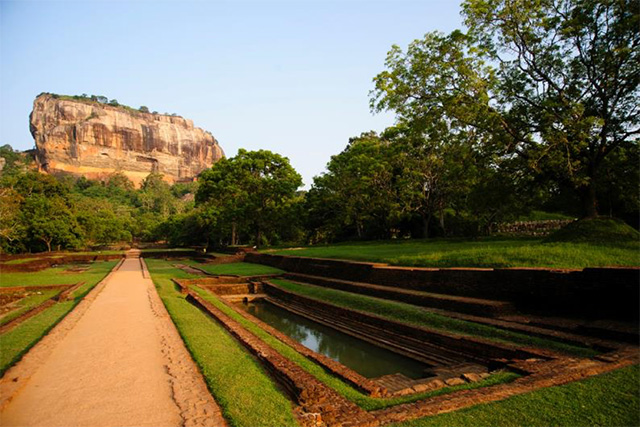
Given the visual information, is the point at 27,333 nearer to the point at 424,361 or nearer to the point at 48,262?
the point at 424,361

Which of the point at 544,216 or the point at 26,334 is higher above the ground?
the point at 544,216

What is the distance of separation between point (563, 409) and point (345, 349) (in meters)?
5.21

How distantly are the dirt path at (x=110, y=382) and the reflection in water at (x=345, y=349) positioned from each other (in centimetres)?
322

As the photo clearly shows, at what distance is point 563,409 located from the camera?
3271 millimetres

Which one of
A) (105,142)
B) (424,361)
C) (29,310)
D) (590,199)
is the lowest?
(424,361)

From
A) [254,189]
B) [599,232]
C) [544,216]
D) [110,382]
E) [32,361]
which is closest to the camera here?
[110,382]

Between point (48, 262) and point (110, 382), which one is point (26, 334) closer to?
point (110, 382)

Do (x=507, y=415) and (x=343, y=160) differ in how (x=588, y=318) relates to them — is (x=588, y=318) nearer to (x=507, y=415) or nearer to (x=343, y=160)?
(x=507, y=415)

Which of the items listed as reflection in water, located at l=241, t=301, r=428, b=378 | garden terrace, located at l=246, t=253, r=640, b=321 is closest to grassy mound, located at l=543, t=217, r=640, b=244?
garden terrace, located at l=246, t=253, r=640, b=321

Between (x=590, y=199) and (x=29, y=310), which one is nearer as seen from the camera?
(x=29, y=310)

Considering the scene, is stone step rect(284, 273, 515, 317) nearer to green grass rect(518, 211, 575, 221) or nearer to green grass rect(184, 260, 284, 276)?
green grass rect(184, 260, 284, 276)

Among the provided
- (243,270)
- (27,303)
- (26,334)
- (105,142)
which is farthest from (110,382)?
(105,142)

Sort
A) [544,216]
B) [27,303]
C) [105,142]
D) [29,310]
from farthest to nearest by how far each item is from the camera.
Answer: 1. [105,142]
2. [544,216]
3. [27,303]
4. [29,310]

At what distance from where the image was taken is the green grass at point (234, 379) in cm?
348
